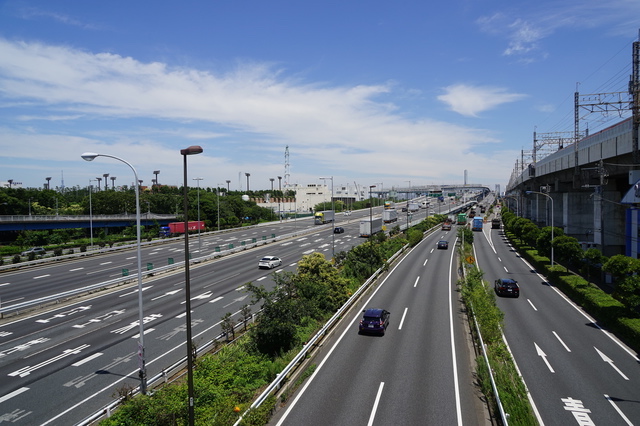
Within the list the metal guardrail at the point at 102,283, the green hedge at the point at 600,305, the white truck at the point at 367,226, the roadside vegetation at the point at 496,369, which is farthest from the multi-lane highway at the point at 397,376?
the white truck at the point at 367,226

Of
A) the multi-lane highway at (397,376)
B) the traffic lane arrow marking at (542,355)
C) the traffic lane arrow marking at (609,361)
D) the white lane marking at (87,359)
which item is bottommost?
the white lane marking at (87,359)

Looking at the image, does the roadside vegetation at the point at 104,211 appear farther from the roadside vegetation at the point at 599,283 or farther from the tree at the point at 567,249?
the tree at the point at 567,249

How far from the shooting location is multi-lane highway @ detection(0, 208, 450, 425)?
1719cm

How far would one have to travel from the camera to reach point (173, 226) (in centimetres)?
8150

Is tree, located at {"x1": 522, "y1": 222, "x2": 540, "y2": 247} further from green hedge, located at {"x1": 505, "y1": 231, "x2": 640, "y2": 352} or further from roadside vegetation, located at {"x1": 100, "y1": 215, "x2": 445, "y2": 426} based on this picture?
roadside vegetation, located at {"x1": 100, "y1": 215, "x2": 445, "y2": 426}

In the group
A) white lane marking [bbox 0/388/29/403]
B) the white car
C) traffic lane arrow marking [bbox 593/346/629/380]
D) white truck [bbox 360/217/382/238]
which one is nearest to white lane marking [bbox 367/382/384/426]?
traffic lane arrow marking [bbox 593/346/629/380]

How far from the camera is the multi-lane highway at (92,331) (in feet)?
56.4

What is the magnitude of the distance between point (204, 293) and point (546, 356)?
2722cm

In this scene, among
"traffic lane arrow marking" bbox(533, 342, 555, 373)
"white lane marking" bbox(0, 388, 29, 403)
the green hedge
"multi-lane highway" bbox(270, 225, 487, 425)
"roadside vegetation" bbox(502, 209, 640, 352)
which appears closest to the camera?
"multi-lane highway" bbox(270, 225, 487, 425)

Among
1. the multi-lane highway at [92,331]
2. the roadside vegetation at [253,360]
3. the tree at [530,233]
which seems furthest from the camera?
the tree at [530,233]

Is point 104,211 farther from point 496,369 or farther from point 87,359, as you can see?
point 496,369

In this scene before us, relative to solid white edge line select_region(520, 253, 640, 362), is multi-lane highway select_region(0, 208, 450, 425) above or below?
below

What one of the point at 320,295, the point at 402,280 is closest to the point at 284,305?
the point at 320,295

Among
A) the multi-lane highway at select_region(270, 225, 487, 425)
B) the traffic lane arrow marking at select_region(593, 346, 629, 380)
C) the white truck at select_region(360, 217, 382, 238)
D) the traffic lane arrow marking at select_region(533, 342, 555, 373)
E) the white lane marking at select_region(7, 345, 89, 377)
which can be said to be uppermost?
the white truck at select_region(360, 217, 382, 238)
